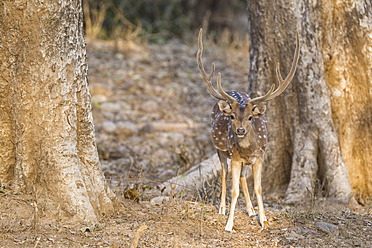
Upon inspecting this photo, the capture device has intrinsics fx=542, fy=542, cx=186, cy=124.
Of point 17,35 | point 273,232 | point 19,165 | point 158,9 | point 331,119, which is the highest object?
point 158,9

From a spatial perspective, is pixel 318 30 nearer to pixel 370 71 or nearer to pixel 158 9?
pixel 370 71

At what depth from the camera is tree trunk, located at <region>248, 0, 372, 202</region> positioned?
263 inches

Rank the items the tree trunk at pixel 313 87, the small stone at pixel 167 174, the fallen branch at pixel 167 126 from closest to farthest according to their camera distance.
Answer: the tree trunk at pixel 313 87
the small stone at pixel 167 174
the fallen branch at pixel 167 126

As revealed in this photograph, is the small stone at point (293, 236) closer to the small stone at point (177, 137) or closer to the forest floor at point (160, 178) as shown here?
the forest floor at point (160, 178)

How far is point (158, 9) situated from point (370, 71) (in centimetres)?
978

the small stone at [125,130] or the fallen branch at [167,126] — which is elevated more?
the fallen branch at [167,126]

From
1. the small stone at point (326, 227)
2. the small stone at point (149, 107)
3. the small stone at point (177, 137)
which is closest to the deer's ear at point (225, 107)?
the small stone at point (326, 227)

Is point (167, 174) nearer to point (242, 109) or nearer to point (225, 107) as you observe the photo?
point (225, 107)

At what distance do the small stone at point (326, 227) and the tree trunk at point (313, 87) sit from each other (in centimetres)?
143

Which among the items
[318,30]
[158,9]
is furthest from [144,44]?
[318,30]

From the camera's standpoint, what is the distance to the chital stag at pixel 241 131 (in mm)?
5023

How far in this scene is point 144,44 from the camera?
12.8 meters

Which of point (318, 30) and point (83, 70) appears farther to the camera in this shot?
point (318, 30)

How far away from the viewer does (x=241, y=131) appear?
16.1ft
